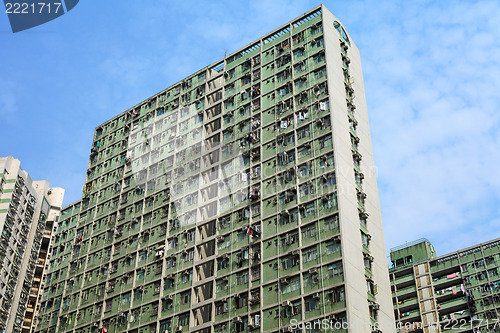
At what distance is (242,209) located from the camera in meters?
A: 47.8

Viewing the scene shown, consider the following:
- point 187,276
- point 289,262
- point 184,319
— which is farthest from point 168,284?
point 289,262

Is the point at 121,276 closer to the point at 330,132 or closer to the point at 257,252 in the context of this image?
the point at 257,252

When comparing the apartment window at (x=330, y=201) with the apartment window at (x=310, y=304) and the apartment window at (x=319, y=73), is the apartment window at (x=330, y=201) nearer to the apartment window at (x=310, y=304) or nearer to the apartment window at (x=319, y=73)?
the apartment window at (x=310, y=304)

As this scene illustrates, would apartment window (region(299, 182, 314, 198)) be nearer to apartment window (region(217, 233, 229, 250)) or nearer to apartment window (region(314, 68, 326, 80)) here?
apartment window (region(217, 233, 229, 250))

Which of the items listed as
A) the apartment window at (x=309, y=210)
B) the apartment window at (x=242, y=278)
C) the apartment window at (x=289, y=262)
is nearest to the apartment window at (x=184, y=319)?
the apartment window at (x=242, y=278)

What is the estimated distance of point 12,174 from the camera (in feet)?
258

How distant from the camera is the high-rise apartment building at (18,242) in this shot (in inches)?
2904

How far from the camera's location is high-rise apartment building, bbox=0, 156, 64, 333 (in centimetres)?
7375

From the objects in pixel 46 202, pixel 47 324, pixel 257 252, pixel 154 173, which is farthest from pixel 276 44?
pixel 46 202

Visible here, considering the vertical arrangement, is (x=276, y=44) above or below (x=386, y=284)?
above

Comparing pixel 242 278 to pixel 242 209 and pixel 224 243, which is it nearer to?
pixel 224 243

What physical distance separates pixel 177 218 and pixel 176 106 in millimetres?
12993

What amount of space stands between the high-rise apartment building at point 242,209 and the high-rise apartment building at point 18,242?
13.5 metres

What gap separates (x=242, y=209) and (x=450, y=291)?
38.4 m
